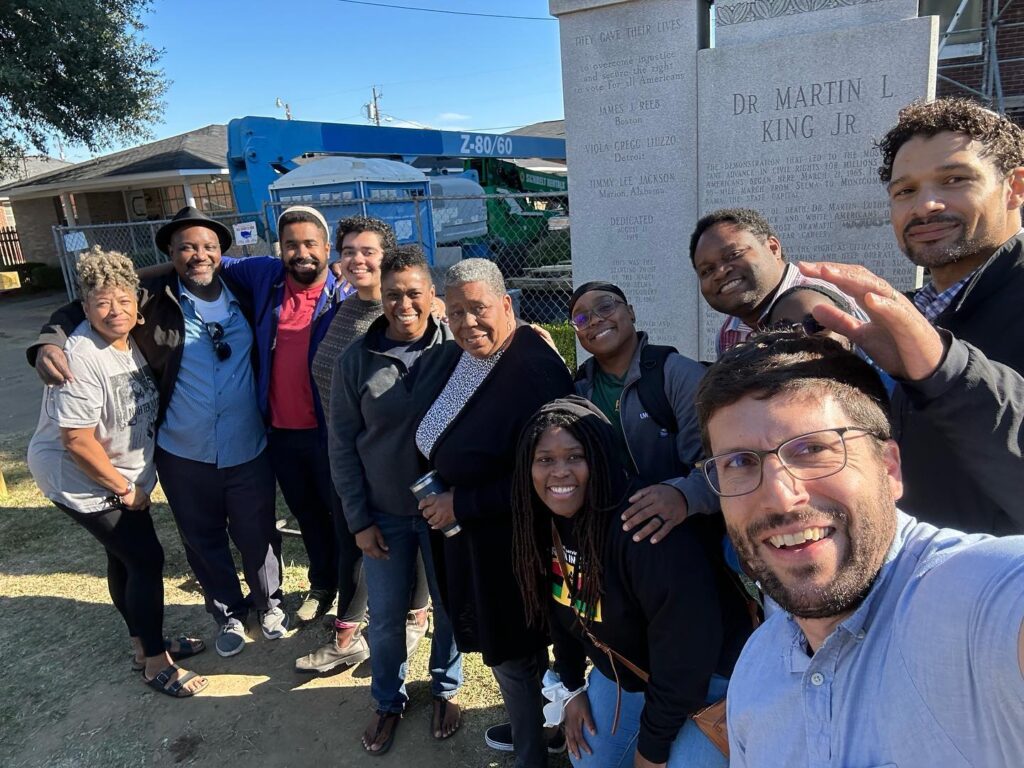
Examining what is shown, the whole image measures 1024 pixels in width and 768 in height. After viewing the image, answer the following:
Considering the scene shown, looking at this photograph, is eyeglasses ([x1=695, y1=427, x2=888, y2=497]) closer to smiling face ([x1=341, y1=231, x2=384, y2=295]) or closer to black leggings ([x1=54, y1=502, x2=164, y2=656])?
smiling face ([x1=341, y1=231, x2=384, y2=295])

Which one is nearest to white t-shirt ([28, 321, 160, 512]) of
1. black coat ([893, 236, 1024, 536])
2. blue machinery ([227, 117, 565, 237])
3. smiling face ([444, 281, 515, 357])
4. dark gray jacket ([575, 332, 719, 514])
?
smiling face ([444, 281, 515, 357])

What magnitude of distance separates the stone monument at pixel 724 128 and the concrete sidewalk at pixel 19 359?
7383 millimetres

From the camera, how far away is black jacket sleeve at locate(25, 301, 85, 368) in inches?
116

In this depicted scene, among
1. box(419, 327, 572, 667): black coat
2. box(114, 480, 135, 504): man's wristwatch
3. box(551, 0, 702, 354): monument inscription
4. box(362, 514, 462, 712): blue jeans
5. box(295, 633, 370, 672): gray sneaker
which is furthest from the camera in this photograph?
box(551, 0, 702, 354): monument inscription

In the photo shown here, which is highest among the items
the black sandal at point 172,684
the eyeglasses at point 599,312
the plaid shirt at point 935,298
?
the plaid shirt at point 935,298

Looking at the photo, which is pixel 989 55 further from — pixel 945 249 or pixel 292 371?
pixel 292 371

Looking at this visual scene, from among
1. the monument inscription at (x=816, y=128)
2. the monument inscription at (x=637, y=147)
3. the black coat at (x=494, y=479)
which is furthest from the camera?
the monument inscription at (x=637, y=147)

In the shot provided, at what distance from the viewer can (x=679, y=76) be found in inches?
164

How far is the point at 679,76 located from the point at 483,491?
3237mm

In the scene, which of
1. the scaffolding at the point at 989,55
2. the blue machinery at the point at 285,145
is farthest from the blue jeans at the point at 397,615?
the scaffolding at the point at 989,55

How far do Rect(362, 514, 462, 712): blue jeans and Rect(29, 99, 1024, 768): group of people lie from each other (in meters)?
0.01

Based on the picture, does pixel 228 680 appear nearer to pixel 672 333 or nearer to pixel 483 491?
pixel 483 491

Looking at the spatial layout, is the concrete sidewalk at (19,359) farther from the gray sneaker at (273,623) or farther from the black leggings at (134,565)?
the gray sneaker at (273,623)

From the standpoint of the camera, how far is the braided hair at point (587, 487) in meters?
1.92
